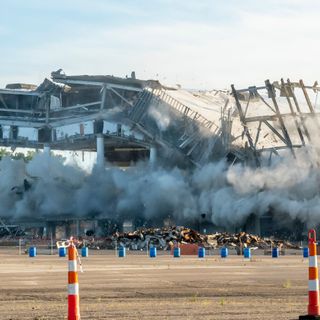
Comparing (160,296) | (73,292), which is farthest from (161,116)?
(73,292)

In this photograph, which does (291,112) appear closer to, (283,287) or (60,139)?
(60,139)

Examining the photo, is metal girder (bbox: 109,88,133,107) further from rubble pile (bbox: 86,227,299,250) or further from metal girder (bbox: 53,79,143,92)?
rubble pile (bbox: 86,227,299,250)

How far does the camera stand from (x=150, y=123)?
98.8 meters

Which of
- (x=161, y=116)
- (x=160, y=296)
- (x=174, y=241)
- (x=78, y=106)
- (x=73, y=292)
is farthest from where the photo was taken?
(x=78, y=106)

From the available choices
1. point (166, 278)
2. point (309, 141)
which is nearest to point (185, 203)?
point (309, 141)

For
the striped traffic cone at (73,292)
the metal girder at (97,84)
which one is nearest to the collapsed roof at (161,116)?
the metal girder at (97,84)

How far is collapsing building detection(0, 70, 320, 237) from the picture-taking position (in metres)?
90.4

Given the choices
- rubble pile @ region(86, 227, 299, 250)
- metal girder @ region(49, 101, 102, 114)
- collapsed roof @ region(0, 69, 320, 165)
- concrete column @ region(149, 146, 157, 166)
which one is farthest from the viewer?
metal girder @ region(49, 101, 102, 114)

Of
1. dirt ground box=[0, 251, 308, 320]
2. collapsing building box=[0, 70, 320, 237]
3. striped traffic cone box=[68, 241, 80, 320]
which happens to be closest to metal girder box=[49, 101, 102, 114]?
collapsing building box=[0, 70, 320, 237]

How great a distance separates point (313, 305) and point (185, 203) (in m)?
85.7

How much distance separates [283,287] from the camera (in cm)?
2444

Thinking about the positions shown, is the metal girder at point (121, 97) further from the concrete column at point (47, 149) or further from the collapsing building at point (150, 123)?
the concrete column at point (47, 149)

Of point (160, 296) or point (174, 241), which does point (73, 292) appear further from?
point (174, 241)

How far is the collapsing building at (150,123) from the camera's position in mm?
90375
